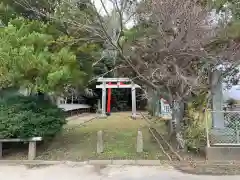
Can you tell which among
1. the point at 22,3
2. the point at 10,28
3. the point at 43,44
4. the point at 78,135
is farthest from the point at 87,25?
the point at 78,135

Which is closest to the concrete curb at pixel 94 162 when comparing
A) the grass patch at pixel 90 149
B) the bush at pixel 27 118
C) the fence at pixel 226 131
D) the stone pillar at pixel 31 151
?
the stone pillar at pixel 31 151

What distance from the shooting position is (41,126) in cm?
888

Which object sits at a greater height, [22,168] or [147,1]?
[147,1]

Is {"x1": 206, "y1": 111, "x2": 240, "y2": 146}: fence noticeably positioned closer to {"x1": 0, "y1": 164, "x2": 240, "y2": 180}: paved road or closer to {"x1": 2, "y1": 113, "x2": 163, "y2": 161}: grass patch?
{"x1": 2, "y1": 113, "x2": 163, "y2": 161}: grass patch

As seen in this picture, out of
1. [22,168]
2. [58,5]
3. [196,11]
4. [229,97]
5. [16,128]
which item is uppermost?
[58,5]

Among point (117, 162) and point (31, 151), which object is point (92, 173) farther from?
point (31, 151)

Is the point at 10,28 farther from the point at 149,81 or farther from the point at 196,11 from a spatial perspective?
the point at 196,11

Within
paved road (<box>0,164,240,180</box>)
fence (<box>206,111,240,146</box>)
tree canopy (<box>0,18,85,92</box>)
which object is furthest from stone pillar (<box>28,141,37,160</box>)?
fence (<box>206,111,240,146</box>)

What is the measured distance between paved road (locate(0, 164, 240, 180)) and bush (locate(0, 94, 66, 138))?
1082 millimetres

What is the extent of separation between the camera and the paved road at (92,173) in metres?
6.64

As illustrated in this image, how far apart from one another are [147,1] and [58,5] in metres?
2.79

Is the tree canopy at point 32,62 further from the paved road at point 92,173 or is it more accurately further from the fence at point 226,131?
the fence at point 226,131

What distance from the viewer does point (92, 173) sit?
23.2 feet

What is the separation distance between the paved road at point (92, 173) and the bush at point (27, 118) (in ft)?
3.55
